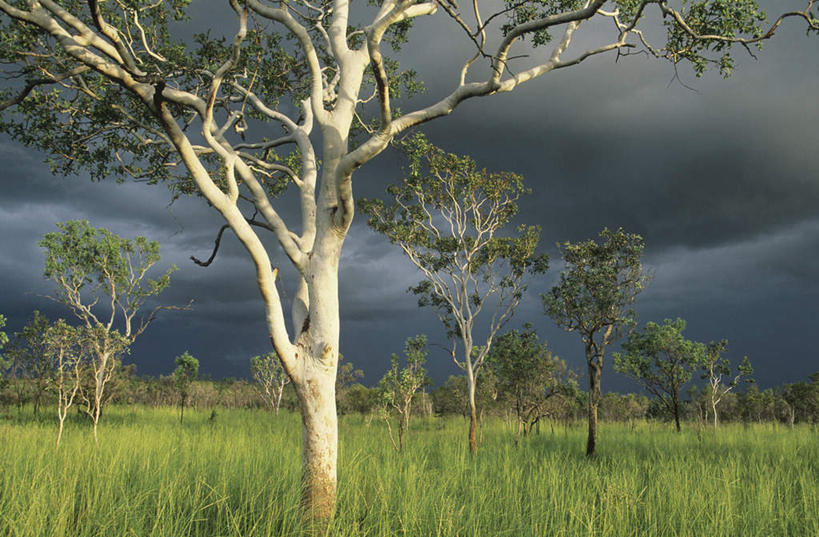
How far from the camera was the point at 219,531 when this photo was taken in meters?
4.77

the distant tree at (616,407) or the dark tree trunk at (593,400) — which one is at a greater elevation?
the dark tree trunk at (593,400)

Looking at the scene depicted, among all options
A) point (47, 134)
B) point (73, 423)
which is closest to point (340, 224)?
point (47, 134)

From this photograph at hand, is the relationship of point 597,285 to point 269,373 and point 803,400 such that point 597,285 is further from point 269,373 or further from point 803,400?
point 803,400

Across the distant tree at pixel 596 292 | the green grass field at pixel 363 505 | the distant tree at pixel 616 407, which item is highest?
the distant tree at pixel 596 292

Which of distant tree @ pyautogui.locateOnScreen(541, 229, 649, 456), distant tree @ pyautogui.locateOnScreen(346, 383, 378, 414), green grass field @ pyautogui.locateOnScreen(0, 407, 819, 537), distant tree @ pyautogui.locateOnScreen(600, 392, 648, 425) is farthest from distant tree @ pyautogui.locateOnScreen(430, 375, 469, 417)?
green grass field @ pyautogui.locateOnScreen(0, 407, 819, 537)

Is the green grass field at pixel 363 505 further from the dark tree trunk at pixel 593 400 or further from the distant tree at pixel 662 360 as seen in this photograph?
the distant tree at pixel 662 360

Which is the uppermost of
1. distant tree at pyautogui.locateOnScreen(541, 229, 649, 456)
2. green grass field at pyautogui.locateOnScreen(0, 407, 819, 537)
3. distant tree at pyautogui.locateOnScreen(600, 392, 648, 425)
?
distant tree at pyautogui.locateOnScreen(541, 229, 649, 456)

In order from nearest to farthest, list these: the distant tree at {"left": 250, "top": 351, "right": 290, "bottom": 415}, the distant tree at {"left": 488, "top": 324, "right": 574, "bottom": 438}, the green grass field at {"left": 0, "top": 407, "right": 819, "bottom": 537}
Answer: the green grass field at {"left": 0, "top": 407, "right": 819, "bottom": 537} → the distant tree at {"left": 488, "top": 324, "right": 574, "bottom": 438} → the distant tree at {"left": 250, "top": 351, "right": 290, "bottom": 415}

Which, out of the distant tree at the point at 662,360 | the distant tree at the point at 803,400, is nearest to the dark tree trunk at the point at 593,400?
the distant tree at the point at 662,360

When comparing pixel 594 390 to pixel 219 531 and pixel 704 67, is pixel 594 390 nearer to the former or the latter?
pixel 704 67

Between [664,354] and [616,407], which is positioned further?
[616,407]

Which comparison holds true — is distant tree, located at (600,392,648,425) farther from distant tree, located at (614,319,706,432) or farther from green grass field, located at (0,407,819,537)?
green grass field, located at (0,407,819,537)

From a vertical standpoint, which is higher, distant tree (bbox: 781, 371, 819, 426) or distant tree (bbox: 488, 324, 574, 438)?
distant tree (bbox: 488, 324, 574, 438)

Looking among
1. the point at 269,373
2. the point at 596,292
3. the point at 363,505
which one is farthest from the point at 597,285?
the point at 269,373
